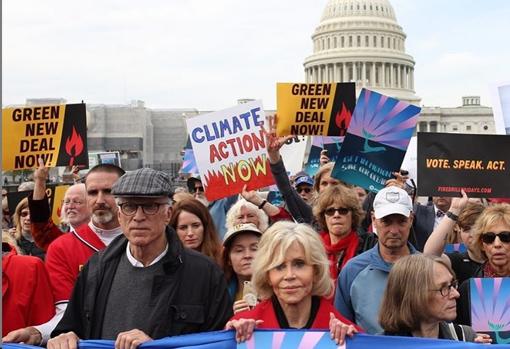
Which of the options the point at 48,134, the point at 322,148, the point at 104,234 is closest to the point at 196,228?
the point at 104,234

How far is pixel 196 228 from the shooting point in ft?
17.2

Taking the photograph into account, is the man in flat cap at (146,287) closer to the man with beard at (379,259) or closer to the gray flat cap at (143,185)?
the gray flat cap at (143,185)

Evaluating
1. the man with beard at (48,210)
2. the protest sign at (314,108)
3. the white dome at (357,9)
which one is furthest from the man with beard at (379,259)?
the white dome at (357,9)

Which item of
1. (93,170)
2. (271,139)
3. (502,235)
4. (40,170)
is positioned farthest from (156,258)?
(271,139)

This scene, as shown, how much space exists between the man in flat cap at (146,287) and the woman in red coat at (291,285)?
6.7 inches

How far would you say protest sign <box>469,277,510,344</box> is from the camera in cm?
422

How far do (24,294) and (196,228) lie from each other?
1.36 meters

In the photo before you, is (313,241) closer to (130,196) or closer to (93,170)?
(130,196)

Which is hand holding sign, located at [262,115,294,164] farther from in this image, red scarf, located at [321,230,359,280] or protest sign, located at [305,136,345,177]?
protest sign, located at [305,136,345,177]

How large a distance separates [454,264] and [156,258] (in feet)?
6.20

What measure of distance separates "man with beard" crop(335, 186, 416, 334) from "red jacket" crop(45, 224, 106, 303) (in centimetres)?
124

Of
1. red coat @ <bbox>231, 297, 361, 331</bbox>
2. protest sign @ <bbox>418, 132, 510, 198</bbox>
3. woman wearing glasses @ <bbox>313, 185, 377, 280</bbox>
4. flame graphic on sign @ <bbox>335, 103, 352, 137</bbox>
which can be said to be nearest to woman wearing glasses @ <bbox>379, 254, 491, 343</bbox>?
red coat @ <bbox>231, 297, 361, 331</bbox>

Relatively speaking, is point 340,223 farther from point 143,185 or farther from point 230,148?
point 230,148

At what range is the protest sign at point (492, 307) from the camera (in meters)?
4.22
